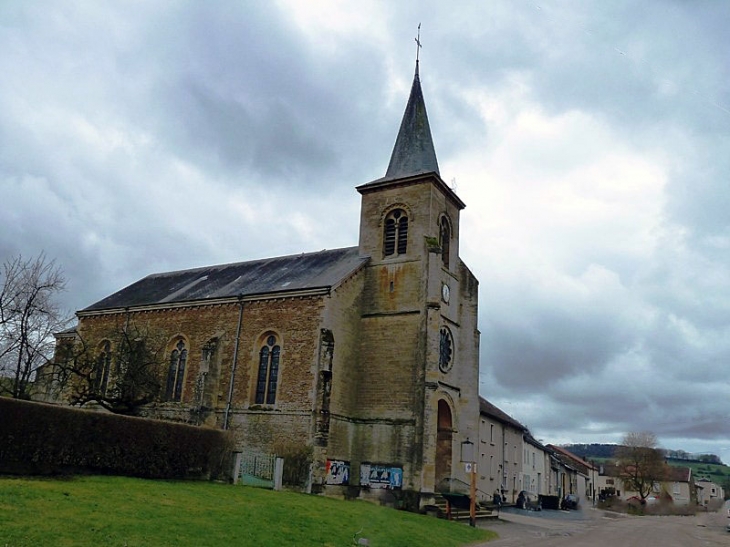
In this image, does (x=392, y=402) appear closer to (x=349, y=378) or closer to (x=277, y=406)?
(x=349, y=378)

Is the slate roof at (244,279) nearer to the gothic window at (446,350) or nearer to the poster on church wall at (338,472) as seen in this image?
the gothic window at (446,350)

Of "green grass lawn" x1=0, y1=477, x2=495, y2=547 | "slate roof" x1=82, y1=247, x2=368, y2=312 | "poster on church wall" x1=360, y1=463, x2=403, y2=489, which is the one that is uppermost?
"slate roof" x1=82, y1=247, x2=368, y2=312

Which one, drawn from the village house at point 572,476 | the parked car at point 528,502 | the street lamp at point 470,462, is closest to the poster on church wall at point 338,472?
the street lamp at point 470,462

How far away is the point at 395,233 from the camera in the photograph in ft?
112

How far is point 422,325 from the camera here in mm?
30938

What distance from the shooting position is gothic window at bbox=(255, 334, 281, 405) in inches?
1227

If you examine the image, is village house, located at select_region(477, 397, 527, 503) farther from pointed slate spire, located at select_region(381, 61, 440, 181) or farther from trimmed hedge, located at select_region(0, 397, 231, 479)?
trimmed hedge, located at select_region(0, 397, 231, 479)

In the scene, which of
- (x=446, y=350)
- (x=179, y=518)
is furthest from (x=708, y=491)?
(x=179, y=518)

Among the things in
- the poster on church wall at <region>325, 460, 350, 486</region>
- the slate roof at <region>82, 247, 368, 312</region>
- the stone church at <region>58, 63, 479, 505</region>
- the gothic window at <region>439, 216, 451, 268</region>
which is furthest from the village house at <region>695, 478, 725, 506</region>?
the poster on church wall at <region>325, 460, 350, 486</region>

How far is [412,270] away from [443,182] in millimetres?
5638

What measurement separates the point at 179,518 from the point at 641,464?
221 ft

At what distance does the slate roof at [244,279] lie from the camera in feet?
109

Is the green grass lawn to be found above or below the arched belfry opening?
below

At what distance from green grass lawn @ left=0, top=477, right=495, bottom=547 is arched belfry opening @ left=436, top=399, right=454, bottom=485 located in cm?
858
